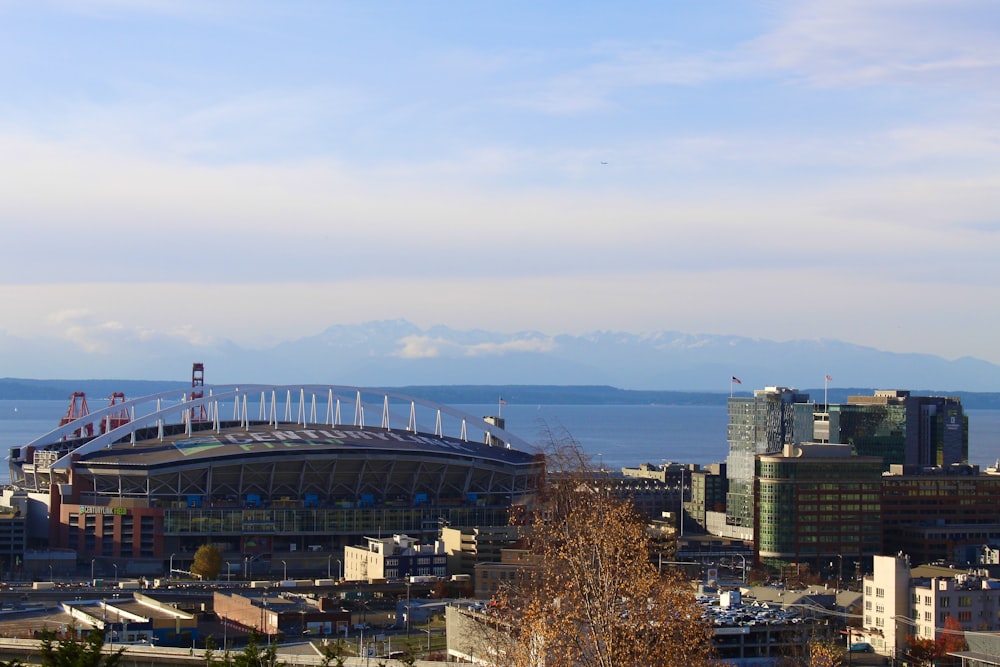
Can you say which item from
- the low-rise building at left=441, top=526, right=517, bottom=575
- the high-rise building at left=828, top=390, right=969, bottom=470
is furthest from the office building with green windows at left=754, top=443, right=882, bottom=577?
the high-rise building at left=828, top=390, right=969, bottom=470

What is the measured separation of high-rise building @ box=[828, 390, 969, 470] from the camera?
121688 mm

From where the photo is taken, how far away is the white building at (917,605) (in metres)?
57.8

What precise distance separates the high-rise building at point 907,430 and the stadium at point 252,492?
30777 mm

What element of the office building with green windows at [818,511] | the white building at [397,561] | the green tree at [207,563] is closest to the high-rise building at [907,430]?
the office building with green windows at [818,511]

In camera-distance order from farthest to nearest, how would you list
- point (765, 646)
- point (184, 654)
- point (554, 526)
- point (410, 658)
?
point (765, 646)
point (184, 654)
point (410, 658)
point (554, 526)

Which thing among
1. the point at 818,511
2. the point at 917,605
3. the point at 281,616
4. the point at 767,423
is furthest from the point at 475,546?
the point at 767,423

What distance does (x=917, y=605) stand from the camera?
2312 inches

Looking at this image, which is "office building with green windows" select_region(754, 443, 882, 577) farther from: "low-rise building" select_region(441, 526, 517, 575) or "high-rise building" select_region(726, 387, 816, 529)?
"high-rise building" select_region(726, 387, 816, 529)

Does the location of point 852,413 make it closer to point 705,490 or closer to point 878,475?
point 705,490

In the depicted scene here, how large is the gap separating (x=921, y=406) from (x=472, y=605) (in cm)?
7543

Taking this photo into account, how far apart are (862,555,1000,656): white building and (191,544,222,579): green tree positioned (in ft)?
118

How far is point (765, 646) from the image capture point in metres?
49.8

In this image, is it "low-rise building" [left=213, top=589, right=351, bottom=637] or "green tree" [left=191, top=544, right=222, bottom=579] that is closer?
"low-rise building" [left=213, top=589, right=351, bottom=637]

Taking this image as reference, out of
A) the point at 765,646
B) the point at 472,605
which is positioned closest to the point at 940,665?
the point at 765,646
